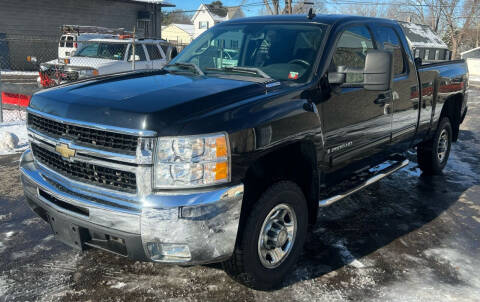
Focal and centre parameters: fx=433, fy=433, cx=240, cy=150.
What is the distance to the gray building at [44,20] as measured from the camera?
77.3 feet

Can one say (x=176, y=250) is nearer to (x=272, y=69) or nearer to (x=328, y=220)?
(x=272, y=69)

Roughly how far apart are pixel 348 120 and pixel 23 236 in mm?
3095

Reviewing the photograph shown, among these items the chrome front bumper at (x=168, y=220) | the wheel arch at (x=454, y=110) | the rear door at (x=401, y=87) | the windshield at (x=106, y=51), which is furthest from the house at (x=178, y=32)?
the chrome front bumper at (x=168, y=220)

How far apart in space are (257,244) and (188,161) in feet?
2.76

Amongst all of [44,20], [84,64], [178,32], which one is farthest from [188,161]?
[178,32]

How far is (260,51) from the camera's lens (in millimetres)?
3803

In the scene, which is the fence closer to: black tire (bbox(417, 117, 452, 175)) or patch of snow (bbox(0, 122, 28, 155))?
patch of snow (bbox(0, 122, 28, 155))

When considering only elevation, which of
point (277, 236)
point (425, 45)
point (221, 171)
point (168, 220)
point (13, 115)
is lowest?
point (13, 115)

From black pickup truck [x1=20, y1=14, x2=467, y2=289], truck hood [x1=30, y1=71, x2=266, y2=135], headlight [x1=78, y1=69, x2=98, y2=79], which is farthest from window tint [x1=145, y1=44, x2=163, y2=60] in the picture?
truck hood [x1=30, y1=71, x2=266, y2=135]

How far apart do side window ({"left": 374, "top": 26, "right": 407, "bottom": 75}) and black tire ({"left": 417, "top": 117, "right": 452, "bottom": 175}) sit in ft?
5.34

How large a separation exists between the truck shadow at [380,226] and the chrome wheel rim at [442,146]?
0.38 metres

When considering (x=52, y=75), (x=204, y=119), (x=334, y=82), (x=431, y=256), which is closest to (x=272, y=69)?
(x=334, y=82)

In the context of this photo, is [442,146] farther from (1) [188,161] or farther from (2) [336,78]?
(1) [188,161]

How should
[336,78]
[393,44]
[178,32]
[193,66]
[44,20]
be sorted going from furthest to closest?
A: [178,32], [44,20], [393,44], [193,66], [336,78]
